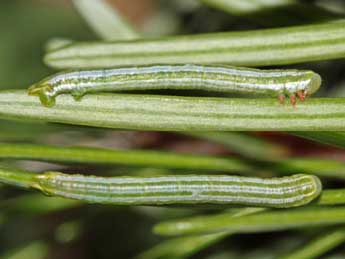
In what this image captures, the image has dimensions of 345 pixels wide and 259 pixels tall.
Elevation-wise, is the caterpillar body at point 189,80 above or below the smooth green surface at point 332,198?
above

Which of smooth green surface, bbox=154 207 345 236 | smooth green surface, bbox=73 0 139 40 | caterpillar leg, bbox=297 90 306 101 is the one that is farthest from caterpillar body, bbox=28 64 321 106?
smooth green surface, bbox=73 0 139 40

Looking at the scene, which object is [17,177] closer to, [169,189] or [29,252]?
[169,189]

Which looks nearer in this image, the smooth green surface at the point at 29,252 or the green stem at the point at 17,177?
the green stem at the point at 17,177

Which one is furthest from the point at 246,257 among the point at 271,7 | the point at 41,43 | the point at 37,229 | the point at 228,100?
the point at 41,43

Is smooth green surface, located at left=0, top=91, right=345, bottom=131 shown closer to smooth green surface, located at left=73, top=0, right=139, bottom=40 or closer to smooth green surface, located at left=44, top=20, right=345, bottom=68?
smooth green surface, located at left=44, top=20, right=345, bottom=68

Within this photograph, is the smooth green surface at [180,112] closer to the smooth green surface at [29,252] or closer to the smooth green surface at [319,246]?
the smooth green surface at [319,246]

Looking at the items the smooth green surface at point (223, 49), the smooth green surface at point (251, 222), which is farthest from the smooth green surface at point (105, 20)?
the smooth green surface at point (251, 222)

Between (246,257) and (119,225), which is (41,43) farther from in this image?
(246,257)
